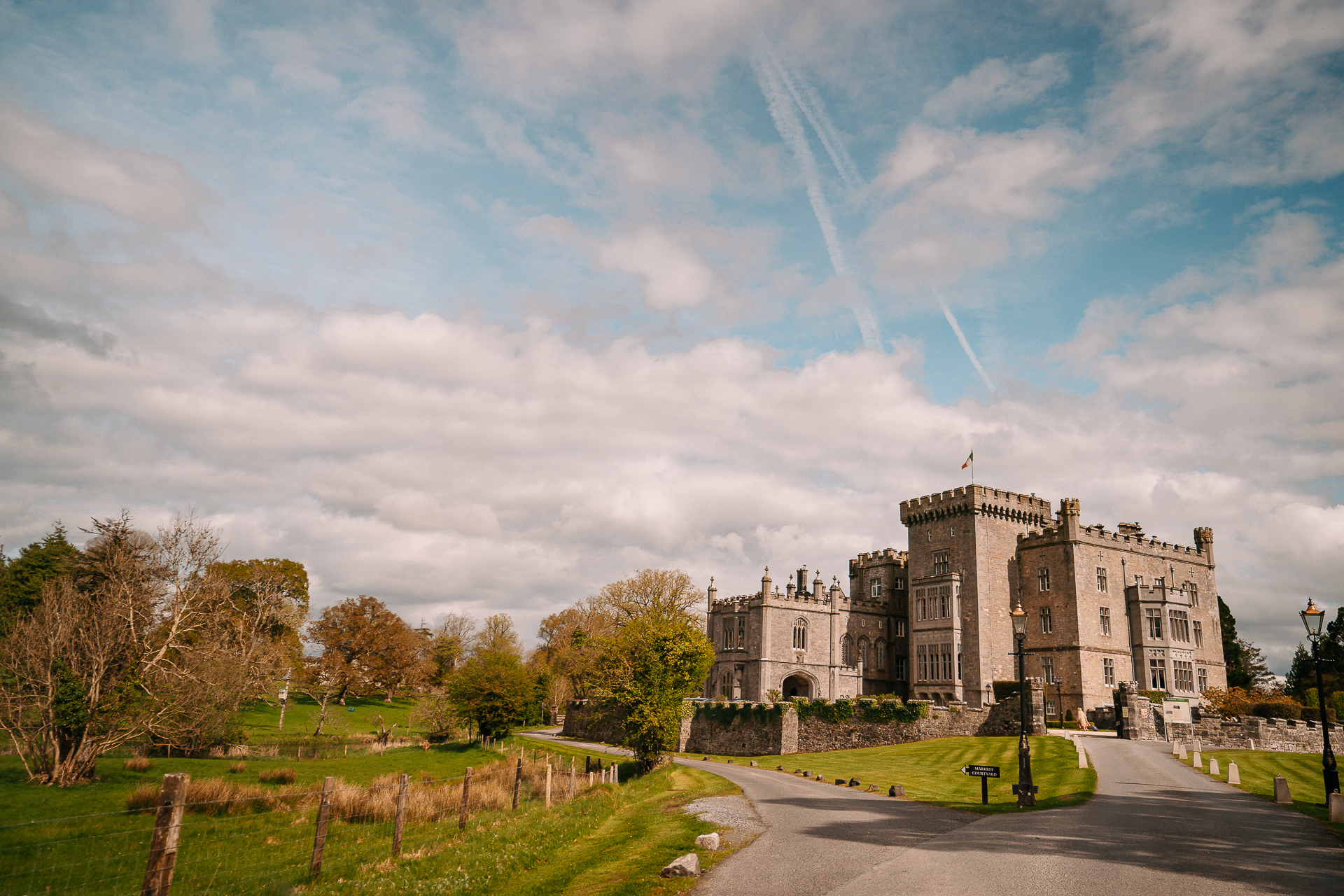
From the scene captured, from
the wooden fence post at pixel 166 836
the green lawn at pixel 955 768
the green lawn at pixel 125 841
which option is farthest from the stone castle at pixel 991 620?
the wooden fence post at pixel 166 836

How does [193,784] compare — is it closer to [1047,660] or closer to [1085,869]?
[1085,869]

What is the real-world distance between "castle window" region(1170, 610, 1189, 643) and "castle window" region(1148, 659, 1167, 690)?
2.62 m

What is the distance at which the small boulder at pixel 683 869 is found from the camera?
40.8 ft

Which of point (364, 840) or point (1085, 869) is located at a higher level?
point (1085, 869)

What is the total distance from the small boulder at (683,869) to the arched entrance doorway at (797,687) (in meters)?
49.8

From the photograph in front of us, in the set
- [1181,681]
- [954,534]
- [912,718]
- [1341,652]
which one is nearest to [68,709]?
[912,718]

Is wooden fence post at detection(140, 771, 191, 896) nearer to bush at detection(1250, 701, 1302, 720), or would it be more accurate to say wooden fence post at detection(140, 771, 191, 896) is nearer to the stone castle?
the stone castle

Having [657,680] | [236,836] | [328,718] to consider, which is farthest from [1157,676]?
[328,718]

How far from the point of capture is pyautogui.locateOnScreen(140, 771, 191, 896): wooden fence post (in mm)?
9953

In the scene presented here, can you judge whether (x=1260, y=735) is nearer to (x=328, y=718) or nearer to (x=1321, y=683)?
(x=1321, y=683)

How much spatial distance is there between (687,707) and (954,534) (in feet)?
80.1

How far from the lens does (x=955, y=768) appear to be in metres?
32.9

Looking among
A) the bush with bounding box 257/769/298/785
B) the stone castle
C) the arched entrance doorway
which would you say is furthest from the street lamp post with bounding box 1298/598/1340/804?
the arched entrance doorway

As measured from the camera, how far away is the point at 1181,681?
2074 inches
